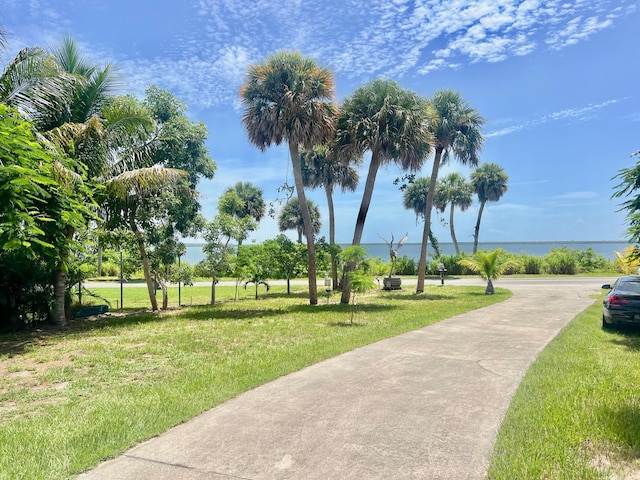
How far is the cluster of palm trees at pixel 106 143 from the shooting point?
10.7 meters

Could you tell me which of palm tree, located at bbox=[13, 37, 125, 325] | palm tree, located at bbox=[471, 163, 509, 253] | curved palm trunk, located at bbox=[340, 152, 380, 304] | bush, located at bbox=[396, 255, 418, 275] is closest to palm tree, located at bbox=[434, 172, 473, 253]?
palm tree, located at bbox=[471, 163, 509, 253]

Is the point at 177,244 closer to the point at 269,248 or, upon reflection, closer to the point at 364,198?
the point at 269,248

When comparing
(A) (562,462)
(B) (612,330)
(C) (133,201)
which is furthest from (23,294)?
(B) (612,330)

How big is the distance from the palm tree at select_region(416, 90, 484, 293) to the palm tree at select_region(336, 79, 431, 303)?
4.35 meters

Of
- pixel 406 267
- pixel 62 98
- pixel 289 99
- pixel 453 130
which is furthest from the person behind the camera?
pixel 406 267

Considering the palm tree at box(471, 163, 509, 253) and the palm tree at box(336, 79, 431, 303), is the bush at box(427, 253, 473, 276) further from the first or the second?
the palm tree at box(336, 79, 431, 303)

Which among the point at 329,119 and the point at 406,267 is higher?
the point at 329,119

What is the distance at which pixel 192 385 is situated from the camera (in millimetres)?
5902

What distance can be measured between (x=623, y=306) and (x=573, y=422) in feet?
22.9

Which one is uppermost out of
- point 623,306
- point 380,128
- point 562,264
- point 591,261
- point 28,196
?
point 380,128

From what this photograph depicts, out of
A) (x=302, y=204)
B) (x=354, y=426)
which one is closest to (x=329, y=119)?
(x=302, y=204)

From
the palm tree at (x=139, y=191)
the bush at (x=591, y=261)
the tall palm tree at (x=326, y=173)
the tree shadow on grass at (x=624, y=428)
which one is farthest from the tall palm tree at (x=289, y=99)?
the bush at (x=591, y=261)

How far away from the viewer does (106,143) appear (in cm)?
1277

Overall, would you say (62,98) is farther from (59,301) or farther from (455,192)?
(455,192)
